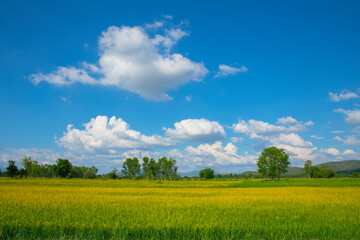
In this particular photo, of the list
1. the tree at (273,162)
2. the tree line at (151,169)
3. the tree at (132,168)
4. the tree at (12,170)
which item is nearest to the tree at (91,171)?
the tree line at (151,169)

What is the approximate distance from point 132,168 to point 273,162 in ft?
298

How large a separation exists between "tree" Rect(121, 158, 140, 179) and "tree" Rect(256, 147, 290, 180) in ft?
269

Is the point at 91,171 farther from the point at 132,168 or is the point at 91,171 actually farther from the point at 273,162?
the point at 273,162

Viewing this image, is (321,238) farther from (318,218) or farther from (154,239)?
(154,239)

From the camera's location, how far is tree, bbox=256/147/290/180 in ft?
268

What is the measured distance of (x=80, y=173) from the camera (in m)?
162

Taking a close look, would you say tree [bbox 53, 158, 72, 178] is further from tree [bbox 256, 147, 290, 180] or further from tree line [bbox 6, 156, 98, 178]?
tree [bbox 256, 147, 290, 180]

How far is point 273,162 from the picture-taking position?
83375mm

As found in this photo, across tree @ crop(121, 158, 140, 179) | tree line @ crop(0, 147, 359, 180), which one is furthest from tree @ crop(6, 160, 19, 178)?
tree @ crop(121, 158, 140, 179)

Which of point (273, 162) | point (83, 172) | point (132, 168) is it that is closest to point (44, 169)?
point (83, 172)

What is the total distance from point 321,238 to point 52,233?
30.8 feet

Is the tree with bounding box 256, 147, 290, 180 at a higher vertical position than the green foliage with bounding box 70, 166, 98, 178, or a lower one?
higher

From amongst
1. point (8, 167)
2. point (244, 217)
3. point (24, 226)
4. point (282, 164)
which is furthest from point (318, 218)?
point (8, 167)

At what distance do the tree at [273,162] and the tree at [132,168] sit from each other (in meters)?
82.0
